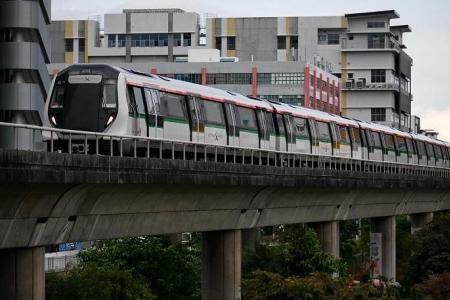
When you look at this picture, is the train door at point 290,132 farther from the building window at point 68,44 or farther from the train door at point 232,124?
the building window at point 68,44

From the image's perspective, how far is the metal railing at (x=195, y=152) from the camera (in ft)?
97.0

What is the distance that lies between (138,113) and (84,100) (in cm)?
171

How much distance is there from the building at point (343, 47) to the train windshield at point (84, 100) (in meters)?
117

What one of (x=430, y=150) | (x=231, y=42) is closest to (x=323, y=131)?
(x=430, y=150)

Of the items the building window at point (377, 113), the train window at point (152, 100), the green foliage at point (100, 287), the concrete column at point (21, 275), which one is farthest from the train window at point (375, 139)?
the building window at point (377, 113)

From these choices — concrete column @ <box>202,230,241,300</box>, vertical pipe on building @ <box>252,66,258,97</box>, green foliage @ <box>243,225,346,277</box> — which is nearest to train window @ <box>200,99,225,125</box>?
concrete column @ <box>202,230,241,300</box>

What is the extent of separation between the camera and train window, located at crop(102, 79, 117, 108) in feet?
113

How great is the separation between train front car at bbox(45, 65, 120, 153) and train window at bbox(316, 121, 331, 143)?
2080 cm

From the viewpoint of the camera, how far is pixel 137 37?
154375mm

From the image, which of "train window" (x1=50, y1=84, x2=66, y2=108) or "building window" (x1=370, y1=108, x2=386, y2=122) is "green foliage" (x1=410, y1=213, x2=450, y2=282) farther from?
"building window" (x1=370, y1=108, x2=386, y2=122)

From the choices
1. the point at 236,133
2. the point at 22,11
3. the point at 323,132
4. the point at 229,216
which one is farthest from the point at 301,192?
the point at 22,11

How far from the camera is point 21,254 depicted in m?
26.6

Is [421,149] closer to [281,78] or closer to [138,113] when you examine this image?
[138,113]

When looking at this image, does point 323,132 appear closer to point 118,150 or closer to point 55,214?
point 118,150
